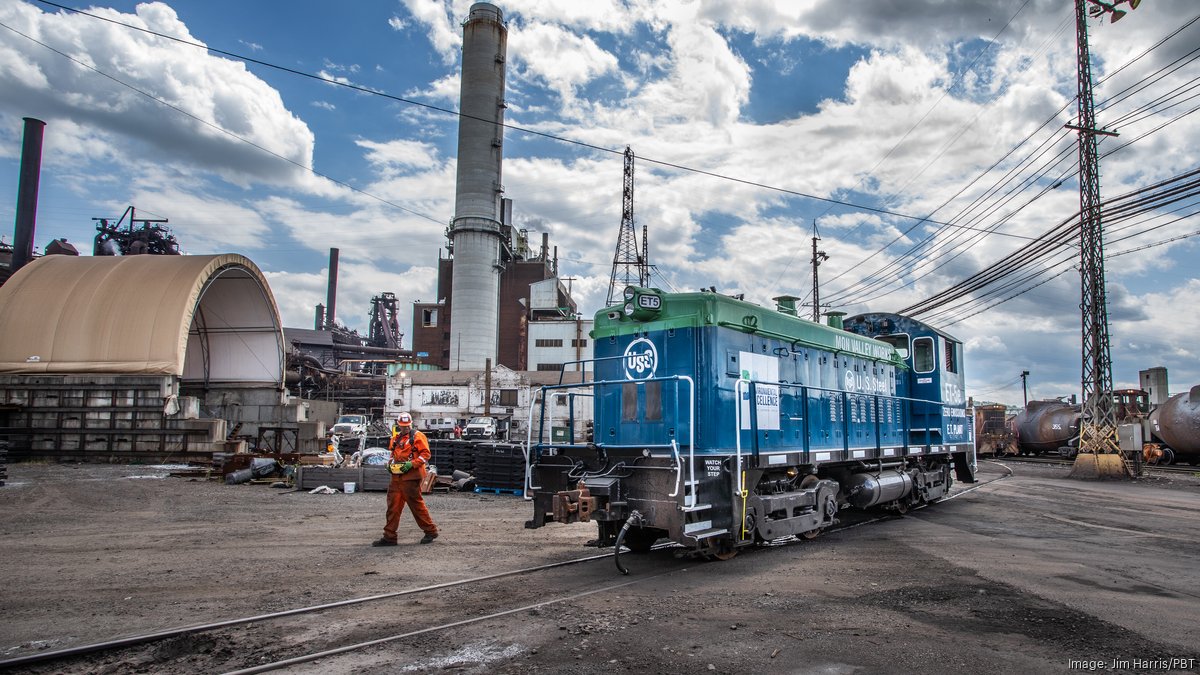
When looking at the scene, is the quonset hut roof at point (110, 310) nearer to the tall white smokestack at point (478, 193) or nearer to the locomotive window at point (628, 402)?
the locomotive window at point (628, 402)

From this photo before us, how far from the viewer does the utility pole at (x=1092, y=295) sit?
20.3 metres

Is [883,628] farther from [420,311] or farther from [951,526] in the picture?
[420,311]

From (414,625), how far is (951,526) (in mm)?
8731

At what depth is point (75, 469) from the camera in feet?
67.2

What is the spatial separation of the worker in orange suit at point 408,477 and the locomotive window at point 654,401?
3.10 meters

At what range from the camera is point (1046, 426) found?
3266cm

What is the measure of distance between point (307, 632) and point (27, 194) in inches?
1813

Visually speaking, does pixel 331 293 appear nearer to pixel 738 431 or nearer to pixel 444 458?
pixel 444 458

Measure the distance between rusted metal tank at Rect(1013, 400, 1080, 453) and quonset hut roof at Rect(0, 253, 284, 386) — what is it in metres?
35.5

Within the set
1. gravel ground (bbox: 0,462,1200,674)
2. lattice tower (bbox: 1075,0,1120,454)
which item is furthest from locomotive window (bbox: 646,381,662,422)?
lattice tower (bbox: 1075,0,1120,454)

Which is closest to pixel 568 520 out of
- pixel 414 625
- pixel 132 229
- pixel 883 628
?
pixel 414 625

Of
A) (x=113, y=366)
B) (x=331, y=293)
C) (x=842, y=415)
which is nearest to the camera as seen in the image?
(x=842, y=415)

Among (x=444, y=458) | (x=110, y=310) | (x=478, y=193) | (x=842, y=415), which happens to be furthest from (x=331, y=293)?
(x=842, y=415)

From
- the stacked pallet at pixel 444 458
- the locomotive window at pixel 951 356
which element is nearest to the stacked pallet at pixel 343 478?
the stacked pallet at pixel 444 458
